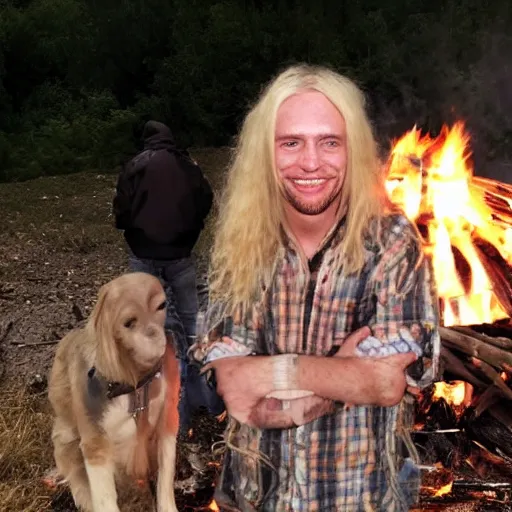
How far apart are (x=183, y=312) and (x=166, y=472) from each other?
6.78 feet

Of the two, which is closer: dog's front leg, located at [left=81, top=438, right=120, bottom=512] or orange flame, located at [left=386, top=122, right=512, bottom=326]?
dog's front leg, located at [left=81, top=438, right=120, bottom=512]

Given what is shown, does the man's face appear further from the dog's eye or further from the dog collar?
the dog collar

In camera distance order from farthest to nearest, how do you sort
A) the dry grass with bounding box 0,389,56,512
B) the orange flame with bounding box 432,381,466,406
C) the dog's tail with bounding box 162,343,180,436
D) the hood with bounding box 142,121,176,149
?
the hood with bounding box 142,121,176,149 → the orange flame with bounding box 432,381,466,406 → the dry grass with bounding box 0,389,56,512 → the dog's tail with bounding box 162,343,180,436

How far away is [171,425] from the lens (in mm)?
3119

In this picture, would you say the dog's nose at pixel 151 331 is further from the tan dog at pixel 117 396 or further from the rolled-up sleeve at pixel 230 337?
the rolled-up sleeve at pixel 230 337

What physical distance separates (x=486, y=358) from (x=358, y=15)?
1468cm

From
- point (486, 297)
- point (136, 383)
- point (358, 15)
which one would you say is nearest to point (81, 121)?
point (358, 15)

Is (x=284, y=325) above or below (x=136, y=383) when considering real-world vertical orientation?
above

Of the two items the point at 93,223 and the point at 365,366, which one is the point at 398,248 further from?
the point at 93,223

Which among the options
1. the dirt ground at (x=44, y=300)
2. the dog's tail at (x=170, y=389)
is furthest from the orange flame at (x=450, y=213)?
the dog's tail at (x=170, y=389)

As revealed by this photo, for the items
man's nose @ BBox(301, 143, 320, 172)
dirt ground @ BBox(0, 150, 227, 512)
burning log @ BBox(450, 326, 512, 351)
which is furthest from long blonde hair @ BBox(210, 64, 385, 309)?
burning log @ BBox(450, 326, 512, 351)

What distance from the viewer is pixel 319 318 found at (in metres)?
1.95

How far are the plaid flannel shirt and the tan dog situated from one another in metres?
0.59

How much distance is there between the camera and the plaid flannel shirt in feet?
6.22
